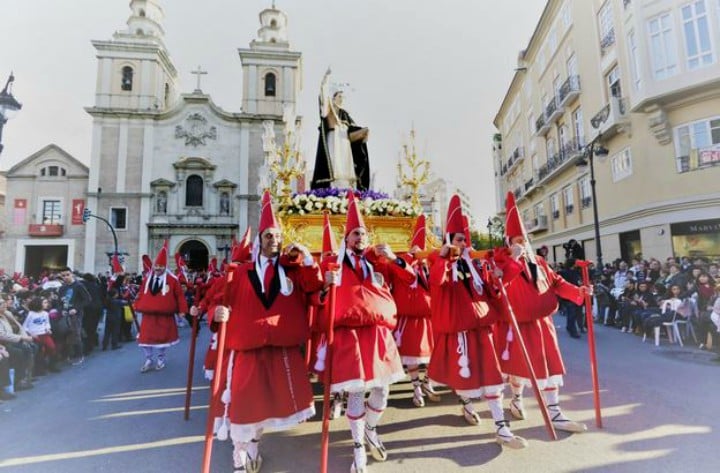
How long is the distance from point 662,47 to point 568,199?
1069 centimetres

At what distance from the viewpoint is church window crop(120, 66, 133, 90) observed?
32.3m

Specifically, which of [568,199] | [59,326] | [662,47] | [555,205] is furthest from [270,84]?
[59,326]

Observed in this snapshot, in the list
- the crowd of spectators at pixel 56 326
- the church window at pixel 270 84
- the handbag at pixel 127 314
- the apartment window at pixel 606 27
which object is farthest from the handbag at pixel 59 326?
the church window at pixel 270 84

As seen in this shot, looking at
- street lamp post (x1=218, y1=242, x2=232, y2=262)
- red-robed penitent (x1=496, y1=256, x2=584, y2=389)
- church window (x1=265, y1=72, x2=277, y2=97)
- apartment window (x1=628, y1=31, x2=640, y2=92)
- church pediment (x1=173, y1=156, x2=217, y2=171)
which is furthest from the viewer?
church window (x1=265, y1=72, x2=277, y2=97)

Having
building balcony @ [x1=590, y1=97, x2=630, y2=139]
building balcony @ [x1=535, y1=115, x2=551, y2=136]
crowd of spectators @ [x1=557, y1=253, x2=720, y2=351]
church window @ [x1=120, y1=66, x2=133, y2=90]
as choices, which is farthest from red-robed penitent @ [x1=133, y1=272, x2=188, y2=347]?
church window @ [x1=120, y1=66, x2=133, y2=90]

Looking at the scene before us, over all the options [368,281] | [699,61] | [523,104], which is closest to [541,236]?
[523,104]

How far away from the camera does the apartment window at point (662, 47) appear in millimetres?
11938

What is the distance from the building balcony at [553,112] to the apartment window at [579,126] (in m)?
0.98

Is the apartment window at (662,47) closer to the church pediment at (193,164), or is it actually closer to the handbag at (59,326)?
the handbag at (59,326)

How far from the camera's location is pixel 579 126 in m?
20.0

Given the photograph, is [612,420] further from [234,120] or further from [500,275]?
[234,120]

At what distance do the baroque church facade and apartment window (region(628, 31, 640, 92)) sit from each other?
23022 mm

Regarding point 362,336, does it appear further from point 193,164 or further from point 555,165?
point 193,164

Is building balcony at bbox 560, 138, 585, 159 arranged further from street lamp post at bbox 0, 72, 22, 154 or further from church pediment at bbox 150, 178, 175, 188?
church pediment at bbox 150, 178, 175, 188
